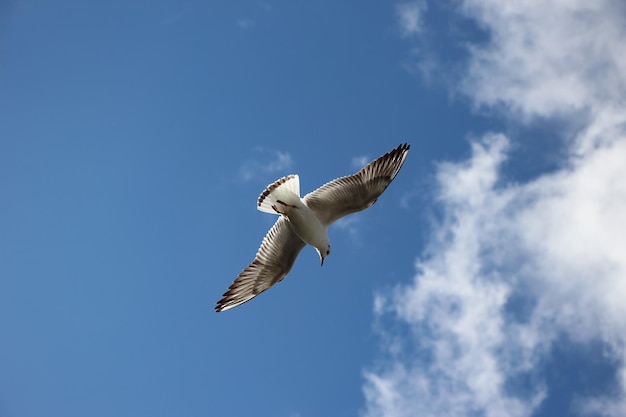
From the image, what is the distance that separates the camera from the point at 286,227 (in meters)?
12.2

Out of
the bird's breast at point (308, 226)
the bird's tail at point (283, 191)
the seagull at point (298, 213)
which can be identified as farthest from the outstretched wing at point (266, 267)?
the bird's tail at point (283, 191)

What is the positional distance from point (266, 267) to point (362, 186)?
2481mm

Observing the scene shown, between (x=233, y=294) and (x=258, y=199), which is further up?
(x=258, y=199)

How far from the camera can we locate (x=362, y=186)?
11.5m

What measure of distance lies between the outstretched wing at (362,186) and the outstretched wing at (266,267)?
0.92 meters

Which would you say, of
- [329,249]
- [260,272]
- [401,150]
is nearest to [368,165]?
[401,150]

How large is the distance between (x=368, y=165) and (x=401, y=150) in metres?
0.67

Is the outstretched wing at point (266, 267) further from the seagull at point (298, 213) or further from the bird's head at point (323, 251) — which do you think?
the bird's head at point (323, 251)

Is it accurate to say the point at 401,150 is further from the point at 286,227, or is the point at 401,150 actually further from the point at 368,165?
the point at 286,227

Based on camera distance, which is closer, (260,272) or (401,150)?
(401,150)

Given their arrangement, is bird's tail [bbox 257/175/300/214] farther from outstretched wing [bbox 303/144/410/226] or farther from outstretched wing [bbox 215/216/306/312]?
outstretched wing [bbox 215/216/306/312]

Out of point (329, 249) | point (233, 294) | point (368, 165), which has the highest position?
point (368, 165)

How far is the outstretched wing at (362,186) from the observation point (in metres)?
11.5

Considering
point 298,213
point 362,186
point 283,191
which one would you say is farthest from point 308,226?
point 362,186
